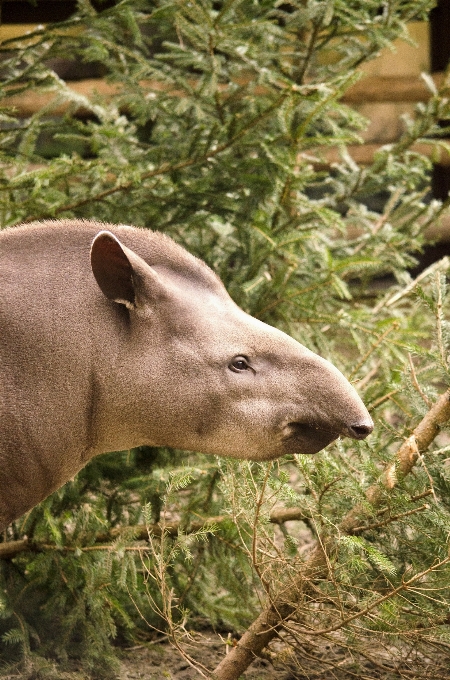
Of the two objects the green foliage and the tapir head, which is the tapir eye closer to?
the tapir head

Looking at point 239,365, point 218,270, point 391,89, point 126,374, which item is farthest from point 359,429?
point 391,89

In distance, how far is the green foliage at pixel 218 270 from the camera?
2.47 meters

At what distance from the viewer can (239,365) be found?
5.96 ft

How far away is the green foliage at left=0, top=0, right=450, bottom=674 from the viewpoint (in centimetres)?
247

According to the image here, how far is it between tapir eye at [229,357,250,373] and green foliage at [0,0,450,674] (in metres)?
0.56

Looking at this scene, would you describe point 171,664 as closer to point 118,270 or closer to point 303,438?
point 303,438

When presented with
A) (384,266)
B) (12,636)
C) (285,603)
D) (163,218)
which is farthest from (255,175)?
(12,636)

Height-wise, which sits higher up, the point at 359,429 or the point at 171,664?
the point at 359,429

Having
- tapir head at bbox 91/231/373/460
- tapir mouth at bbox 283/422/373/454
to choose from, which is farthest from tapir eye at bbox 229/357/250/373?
tapir mouth at bbox 283/422/373/454

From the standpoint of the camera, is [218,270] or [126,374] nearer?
[126,374]

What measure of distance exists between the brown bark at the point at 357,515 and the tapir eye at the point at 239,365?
0.61 metres

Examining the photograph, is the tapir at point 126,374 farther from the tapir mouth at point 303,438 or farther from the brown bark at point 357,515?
the brown bark at point 357,515

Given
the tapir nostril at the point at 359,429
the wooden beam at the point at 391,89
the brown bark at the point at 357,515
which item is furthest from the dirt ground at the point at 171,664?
the wooden beam at the point at 391,89

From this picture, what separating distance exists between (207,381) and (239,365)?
8cm
